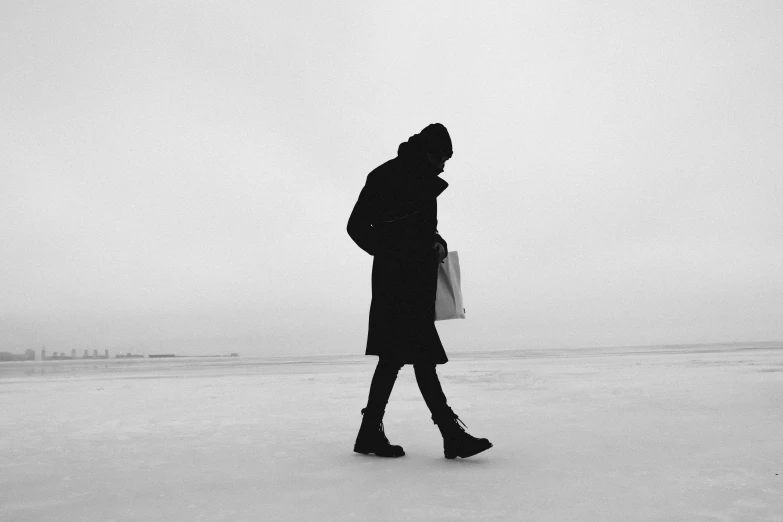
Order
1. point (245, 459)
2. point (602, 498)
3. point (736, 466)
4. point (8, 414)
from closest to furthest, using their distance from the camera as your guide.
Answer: point (602, 498) < point (736, 466) < point (245, 459) < point (8, 414)

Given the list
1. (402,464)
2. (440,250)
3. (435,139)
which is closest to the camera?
(402,464)

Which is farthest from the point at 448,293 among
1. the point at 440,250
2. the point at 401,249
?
the point at 401,249

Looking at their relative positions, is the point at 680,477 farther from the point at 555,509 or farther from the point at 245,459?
the point at 245,459

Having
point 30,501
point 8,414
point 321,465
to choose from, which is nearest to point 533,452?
point 321,465

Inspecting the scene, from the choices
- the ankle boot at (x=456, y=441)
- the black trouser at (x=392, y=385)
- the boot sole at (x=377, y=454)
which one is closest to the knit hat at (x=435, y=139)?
the black trouser at (x=392, y=385)

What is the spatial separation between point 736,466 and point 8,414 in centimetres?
554

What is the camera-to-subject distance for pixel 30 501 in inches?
84.7

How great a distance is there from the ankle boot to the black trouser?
7 centimetres

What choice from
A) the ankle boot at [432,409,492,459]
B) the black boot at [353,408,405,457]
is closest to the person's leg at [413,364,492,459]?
the ankle boot at [432,409,492,459]

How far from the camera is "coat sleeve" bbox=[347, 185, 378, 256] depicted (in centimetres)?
309

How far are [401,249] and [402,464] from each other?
3.58 feet

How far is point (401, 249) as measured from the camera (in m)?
3.05

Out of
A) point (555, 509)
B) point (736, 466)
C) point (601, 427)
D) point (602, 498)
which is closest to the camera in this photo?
point (555, 509)

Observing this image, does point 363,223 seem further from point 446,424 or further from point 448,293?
point 446,424
